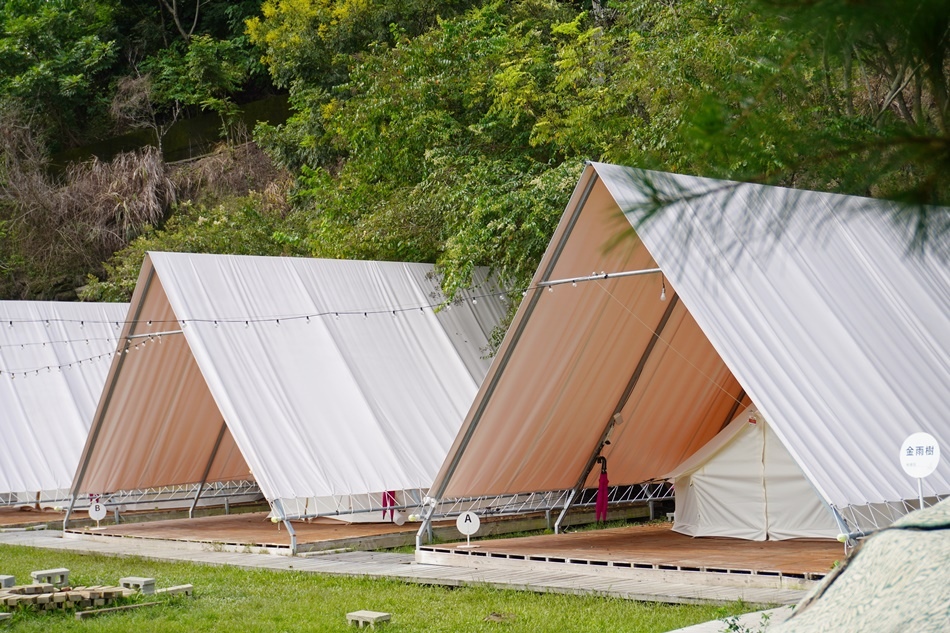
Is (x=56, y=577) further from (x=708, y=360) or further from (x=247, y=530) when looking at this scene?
(x=708, y=360)

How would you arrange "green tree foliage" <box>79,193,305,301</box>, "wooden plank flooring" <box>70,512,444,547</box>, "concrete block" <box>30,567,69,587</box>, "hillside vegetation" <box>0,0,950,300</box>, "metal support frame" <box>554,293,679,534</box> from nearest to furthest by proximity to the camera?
"hillside vegetation" <box>0,0,950,300</box> < "concrete block" <box>30,567,69,587</box> < "metal support frame" <box>554,293,679,534</box> < "wooden plank flooring" <box>70,512,444,547</box> < "green tree foliage" <box>79,193,305,301</box>

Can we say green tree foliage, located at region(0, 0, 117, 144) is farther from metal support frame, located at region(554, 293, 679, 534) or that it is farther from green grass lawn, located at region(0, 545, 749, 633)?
green grass lawn, located at region(0, 545, 749, 633)

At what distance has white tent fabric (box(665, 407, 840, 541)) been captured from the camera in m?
9.42

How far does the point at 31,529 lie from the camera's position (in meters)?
13.7

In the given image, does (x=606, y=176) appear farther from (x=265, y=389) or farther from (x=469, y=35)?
(x=469, y=35)

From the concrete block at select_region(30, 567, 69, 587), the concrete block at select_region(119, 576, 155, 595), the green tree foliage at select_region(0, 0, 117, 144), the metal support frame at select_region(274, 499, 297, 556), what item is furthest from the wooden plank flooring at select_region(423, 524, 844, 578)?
the green tree foliage at select_region(0, 0, 117, 144)

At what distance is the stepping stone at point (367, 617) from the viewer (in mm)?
6215

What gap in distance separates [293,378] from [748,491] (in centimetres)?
460

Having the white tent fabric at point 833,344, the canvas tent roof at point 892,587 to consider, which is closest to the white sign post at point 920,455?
the white tent fabric at point 833,344

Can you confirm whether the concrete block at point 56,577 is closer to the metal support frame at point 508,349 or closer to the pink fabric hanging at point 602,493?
the metal support frame at point 508,349

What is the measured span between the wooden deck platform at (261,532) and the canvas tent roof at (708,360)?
175 centimetres

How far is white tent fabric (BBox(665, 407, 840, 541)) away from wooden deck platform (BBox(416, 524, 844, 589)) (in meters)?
0.14

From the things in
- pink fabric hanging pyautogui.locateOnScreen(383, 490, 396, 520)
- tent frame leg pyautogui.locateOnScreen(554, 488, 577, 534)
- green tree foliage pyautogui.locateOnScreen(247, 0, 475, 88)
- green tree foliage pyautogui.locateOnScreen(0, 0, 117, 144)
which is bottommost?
tent frame leg pyautogui.locateOnScreen(554, 488, 577, 534)

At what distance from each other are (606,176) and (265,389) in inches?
188
